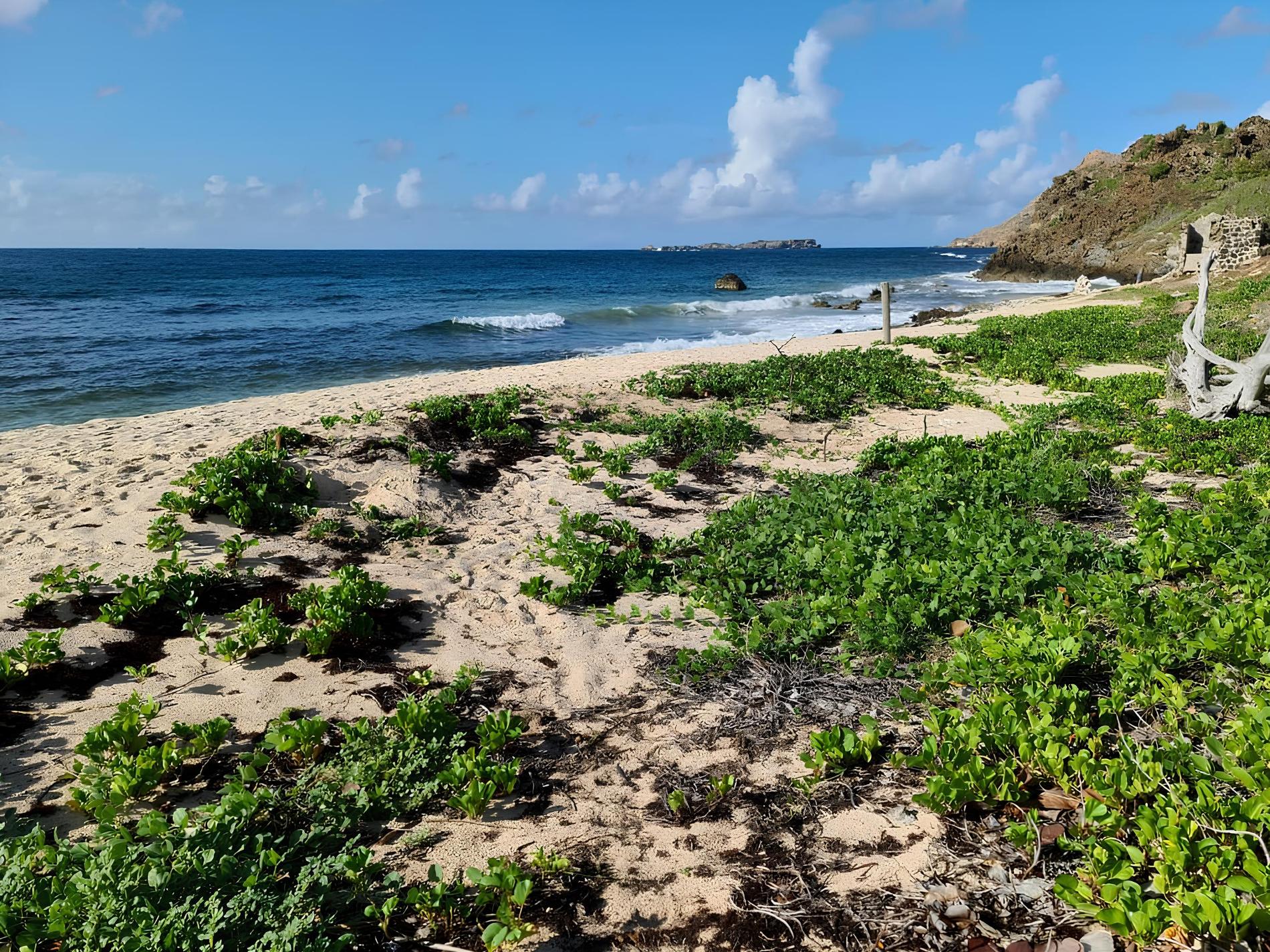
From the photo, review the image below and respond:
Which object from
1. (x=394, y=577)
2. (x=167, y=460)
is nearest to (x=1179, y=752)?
(x=394, y=577)

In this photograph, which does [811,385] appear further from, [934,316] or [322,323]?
[322,323]

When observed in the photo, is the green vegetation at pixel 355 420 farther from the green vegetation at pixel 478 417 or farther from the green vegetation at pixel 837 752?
the green vegetation at pixel 837 752

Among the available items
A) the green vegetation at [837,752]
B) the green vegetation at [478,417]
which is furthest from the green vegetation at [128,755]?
the green vegetation at [478,417]

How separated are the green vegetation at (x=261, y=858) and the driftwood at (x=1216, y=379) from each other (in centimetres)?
1021

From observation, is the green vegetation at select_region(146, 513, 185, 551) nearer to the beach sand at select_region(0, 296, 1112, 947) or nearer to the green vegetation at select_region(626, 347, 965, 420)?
the beach sand at select_region(0, 296, 1112, 947)

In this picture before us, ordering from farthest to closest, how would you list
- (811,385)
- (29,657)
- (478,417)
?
(811,385)
(478,417)
(29,657)

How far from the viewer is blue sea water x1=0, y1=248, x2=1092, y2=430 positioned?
1766cm

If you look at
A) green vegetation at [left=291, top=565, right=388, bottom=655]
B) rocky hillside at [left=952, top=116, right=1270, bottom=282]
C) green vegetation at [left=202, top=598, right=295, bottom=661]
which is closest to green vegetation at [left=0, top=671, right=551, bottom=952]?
green vegetation at [left=202, top=598, right=295, bottom=661]

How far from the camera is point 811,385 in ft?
39.2

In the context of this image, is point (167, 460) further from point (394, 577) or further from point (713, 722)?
point (713, 722)

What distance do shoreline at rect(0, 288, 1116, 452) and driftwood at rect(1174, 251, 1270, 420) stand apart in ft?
27.0

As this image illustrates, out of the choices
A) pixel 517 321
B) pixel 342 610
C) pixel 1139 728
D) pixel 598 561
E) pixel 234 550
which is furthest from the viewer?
pixel 517 321

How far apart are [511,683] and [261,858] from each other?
196cm

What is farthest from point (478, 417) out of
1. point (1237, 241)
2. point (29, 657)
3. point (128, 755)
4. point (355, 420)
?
point (1237, 241)
